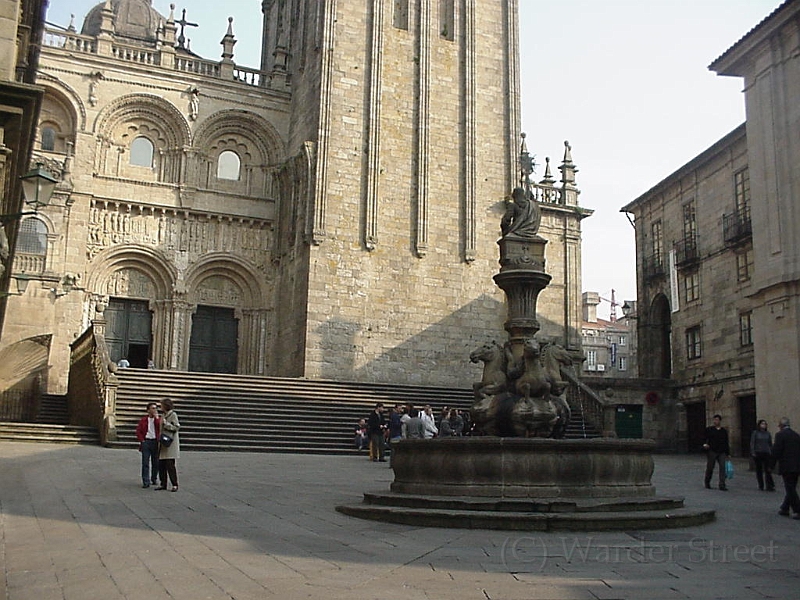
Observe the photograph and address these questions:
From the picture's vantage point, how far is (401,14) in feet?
110

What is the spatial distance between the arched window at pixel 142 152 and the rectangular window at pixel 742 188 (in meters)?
21.1

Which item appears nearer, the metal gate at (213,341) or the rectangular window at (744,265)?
the rectangular window at (744,265)

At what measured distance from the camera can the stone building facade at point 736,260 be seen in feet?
62.7

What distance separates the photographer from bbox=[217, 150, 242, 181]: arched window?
33.1m

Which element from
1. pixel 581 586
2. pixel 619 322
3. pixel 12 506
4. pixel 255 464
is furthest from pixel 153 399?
pixel 619 322

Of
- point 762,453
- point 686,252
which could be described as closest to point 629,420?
point 686,252

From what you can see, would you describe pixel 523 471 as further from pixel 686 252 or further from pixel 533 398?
pixel 686 252

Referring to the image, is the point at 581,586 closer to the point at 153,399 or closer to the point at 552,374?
the point at 552,374

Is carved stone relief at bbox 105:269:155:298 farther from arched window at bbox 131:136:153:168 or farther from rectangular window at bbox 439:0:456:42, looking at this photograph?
rectangular window at bbox 439:0:456:42

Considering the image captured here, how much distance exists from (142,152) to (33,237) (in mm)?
5426

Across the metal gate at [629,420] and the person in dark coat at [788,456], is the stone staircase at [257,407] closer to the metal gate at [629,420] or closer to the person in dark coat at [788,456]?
the metal gate at [629,420]

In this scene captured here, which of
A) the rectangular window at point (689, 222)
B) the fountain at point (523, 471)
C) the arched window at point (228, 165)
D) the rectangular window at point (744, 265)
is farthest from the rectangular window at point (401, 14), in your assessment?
the fountain at point (523, 471)

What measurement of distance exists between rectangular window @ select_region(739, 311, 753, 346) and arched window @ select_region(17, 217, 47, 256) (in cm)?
2333

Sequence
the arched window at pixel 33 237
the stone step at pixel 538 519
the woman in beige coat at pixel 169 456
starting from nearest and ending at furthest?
the stone step at pixel 538 519 < the woman in beige coat at pixel 169 456 < the arched window at pixel 33 237
